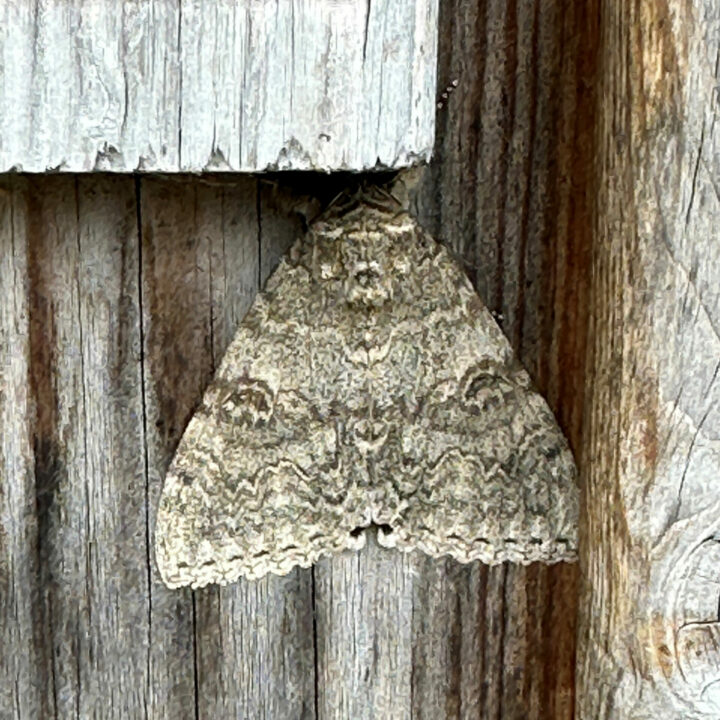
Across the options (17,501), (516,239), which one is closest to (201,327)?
(17,501)

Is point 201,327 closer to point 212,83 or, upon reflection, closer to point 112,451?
point 112,451

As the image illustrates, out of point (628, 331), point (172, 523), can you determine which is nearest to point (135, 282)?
point (172, 523)

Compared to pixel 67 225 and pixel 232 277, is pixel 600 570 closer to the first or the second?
pixel 232 277

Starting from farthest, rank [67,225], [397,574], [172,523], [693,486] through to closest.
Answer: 1. [397,574]
2. [67,225]
3. [172,523]
4. [693,486]

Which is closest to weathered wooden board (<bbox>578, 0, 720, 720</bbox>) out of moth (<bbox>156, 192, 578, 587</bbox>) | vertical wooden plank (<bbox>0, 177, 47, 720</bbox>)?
moth (<bbox>156, 192, 578, 587</bbox>)

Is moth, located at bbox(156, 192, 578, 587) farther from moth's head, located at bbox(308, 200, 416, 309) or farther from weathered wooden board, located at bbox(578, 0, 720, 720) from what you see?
weathered wooden board, located at bbox(578, 0, 720, 720)
